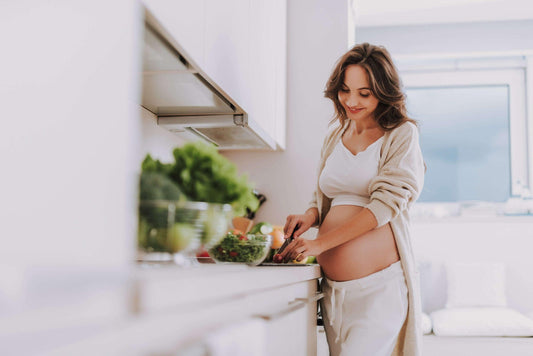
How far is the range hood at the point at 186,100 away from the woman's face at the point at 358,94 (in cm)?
43

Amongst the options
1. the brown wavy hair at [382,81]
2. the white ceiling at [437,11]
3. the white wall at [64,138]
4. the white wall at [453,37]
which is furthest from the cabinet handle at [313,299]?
the white wall at [453,37]

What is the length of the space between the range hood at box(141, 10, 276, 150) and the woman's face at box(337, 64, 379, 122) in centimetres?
43

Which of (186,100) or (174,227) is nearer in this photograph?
(174,227)

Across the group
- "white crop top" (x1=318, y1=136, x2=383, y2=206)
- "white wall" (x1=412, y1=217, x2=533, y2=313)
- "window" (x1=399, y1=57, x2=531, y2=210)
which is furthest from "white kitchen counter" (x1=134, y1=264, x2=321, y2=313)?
"window" (x1=399, y1=57, x2=531, y2=210)

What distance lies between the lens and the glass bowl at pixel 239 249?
1.44 m

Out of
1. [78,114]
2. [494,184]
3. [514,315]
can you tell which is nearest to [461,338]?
[514,315]

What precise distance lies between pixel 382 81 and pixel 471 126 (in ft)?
9.54

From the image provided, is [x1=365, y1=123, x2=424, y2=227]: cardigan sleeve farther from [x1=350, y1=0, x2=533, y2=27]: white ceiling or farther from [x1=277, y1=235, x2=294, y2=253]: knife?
[x1=350, y1=0, x2=533, y2=27]: white ceiling

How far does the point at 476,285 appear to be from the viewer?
3.94 metres

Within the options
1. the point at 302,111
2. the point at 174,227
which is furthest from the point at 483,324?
the point at 174,227

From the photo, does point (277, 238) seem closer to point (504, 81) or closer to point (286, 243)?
point (286, 243)

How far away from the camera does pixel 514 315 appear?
139 inches

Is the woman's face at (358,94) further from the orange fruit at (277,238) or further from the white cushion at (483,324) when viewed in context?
the white cushion at (483,324)

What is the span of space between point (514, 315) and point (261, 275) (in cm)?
285
